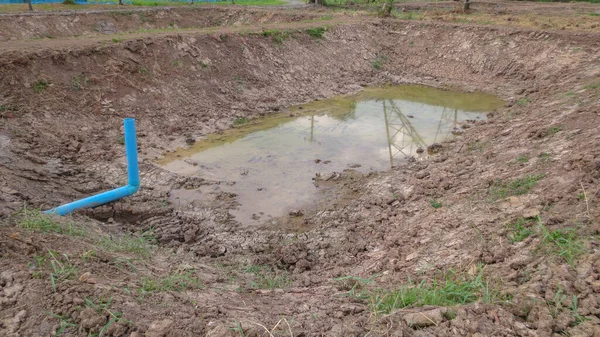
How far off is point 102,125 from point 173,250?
563 centimetres

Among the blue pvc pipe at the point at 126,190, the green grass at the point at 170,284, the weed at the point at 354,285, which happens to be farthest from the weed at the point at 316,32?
the green grass at the point at 170,284

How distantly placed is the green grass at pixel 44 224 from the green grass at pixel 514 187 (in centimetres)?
601

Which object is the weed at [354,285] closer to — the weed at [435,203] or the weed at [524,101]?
the weed at [435,203]

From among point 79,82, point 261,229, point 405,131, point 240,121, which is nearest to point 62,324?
point 261,229

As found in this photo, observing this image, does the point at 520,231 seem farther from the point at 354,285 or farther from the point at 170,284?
the point at 170,284

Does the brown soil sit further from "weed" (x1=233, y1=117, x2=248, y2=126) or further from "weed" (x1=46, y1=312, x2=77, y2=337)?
"weed" (x1=233, y1=117, x2=248, y2=126)

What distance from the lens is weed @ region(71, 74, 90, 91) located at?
1059 centimetres

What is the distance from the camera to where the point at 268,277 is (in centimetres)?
556

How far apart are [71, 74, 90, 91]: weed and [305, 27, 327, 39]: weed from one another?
404 inches

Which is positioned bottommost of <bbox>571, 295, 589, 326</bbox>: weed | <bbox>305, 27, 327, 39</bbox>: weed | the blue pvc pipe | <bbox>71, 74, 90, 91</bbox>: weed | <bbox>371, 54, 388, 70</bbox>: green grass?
the blue pvc pipe

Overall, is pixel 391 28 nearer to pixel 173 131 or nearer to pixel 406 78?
pixel 406 78

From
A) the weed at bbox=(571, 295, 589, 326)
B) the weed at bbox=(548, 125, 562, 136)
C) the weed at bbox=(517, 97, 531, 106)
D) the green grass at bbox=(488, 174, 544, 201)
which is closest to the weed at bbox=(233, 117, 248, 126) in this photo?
the green grass at bbox=(488, 174, 544, 201)

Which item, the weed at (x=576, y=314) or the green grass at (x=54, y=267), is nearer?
the weed at (x=576, y=314)

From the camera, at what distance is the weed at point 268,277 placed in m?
5.18
